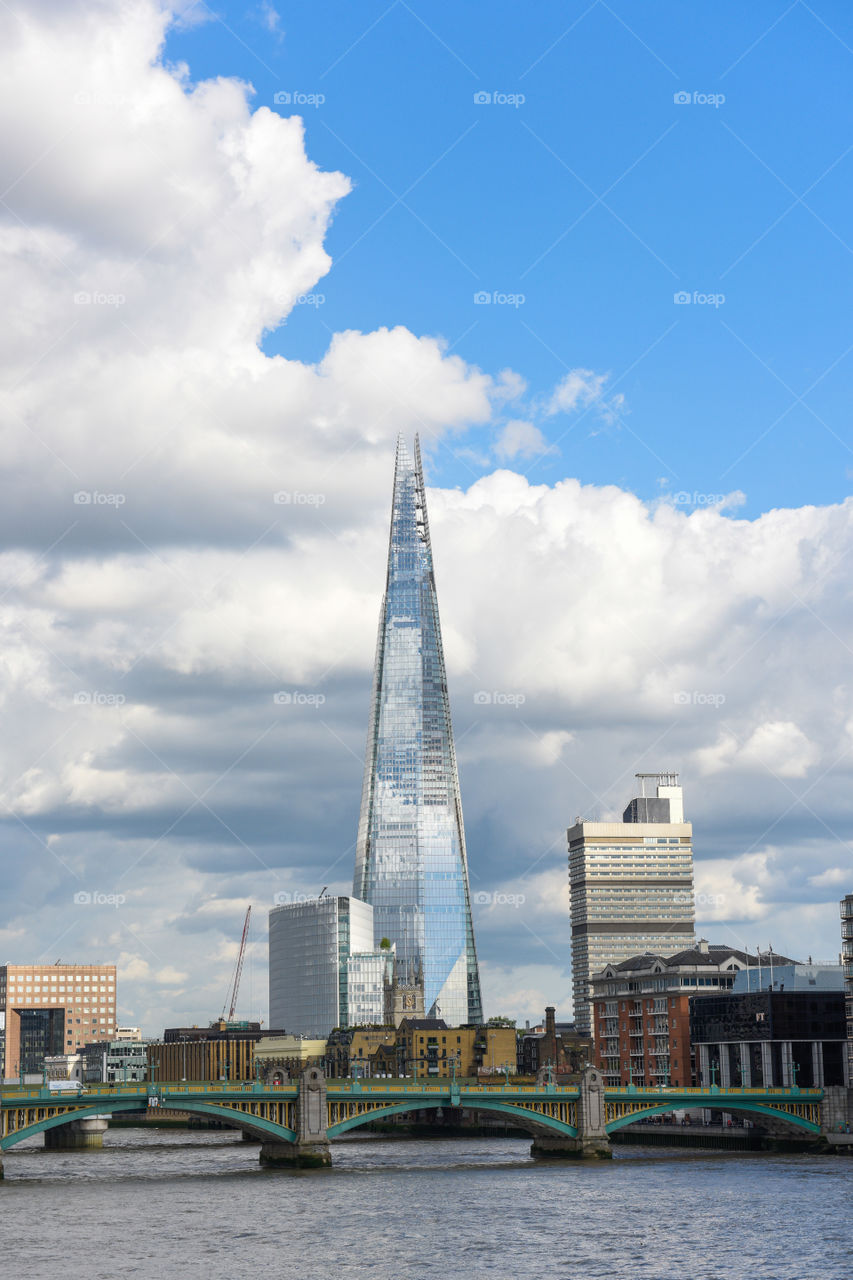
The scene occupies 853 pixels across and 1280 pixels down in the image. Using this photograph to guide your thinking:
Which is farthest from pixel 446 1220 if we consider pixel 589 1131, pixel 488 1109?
pixel 589 1131

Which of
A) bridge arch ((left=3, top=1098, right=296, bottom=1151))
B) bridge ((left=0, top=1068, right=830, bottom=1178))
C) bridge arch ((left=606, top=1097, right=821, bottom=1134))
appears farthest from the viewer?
bridge arch ((left=606, top=1097, right=821, bottom=1134))

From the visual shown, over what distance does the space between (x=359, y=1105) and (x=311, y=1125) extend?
18.9 metres

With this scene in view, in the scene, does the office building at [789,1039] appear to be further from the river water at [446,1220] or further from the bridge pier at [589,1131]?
the bridge pier at [589,1131]

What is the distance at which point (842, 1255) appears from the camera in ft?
301

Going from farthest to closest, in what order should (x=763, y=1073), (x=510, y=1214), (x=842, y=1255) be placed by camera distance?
(x=763, y=1073)
(x=510, y=1214)
(x=842, y=1255)

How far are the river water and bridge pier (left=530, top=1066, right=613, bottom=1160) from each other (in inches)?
111

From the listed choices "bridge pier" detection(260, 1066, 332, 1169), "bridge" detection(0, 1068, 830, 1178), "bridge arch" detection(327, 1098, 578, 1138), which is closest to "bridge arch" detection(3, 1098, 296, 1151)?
"bridge" detection(0, 1068, 830, 1178)

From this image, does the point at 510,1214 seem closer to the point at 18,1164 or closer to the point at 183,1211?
the point at 183,1211

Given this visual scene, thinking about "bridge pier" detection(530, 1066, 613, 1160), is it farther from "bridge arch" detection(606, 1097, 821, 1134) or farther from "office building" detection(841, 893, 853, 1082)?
"office building" detection(841, 893, 853, 1082)

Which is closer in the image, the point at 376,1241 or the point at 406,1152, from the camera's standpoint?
the point at 376,1241

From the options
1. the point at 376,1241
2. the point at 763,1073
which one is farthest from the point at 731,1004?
the point at 376,1241

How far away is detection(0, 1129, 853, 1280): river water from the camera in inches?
3605

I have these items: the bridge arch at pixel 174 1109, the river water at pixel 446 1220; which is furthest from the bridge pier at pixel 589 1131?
the bridge arch at pixel 174 1109

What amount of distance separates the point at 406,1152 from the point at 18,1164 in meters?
38.3
